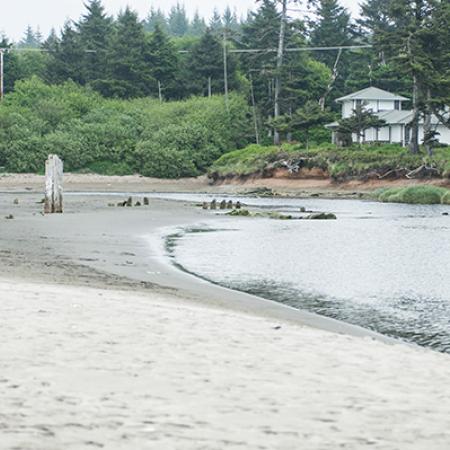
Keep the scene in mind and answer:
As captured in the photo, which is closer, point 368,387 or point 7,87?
point 368,387

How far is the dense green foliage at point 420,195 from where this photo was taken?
53.0 meters

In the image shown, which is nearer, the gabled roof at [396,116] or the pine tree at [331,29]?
the gabled roof at [396,116]

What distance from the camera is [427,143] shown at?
202 ft

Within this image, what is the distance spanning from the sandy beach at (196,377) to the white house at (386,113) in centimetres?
6564

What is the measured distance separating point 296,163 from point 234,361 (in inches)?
2347

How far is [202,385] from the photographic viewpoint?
7191mm

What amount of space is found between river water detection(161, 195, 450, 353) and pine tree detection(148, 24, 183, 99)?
5930 cm

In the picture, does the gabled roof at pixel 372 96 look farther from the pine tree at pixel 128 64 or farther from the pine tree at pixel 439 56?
the pine tree at pixel 128 64

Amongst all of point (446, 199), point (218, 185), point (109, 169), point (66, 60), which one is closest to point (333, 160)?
point (218, 185)

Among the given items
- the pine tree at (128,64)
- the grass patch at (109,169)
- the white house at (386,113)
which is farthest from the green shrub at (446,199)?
the pine tree at (128,64)

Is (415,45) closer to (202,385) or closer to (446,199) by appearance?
(446,199)

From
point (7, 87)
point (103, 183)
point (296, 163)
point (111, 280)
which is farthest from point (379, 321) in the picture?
point (7, 87)

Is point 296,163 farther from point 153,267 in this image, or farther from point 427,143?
point 153,267

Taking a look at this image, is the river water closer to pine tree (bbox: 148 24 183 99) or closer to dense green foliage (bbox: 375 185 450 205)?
dense green foliage (bbox: 375 185 450 205)
